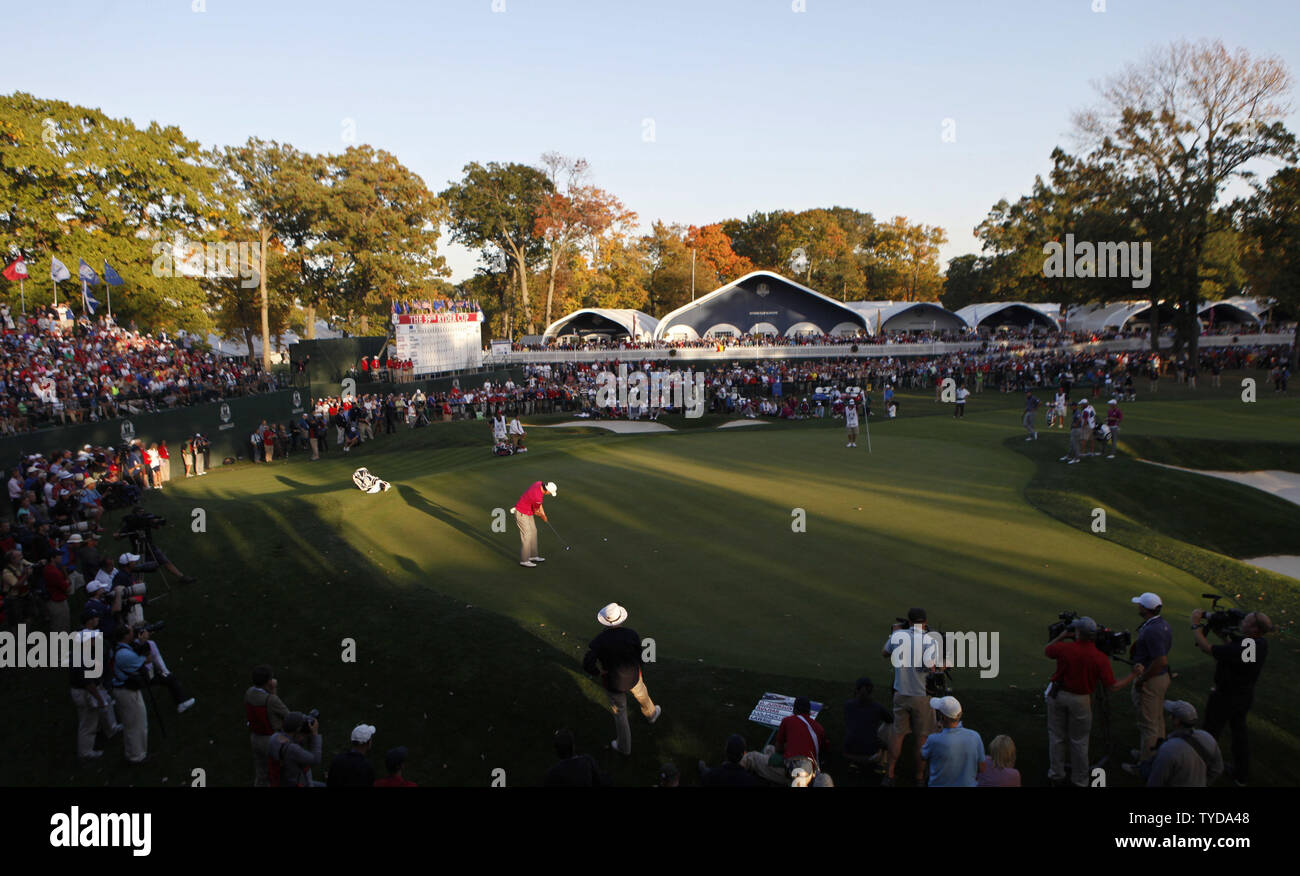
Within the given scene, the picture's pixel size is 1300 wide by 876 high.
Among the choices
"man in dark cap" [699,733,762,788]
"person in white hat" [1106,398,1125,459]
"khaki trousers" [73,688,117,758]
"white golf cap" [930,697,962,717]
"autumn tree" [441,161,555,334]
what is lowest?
"khaki trousers" [73,688,117,758]

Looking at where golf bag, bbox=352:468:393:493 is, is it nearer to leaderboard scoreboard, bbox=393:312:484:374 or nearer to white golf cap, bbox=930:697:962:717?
white golf cap, bbox=930:697:962:717

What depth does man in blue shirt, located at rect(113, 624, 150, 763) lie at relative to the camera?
345 inches

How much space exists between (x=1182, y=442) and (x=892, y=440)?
31.3ft

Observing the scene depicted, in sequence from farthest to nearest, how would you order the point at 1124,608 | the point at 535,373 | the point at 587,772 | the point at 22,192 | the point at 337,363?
1. the point at 535,373
2. the point at 337,363
3. the point at 22,192
4. the point at 1124,608
5. the point at 587,772

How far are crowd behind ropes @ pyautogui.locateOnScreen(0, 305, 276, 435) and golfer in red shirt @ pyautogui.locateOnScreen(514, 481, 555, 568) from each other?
807 inches

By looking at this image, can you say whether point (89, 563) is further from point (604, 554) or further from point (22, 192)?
point (22, 192)

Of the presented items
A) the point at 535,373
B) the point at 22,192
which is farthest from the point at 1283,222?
the point at 22,192

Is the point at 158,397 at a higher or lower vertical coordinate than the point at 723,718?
higher

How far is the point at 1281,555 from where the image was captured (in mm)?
17906

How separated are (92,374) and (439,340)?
59.6ft

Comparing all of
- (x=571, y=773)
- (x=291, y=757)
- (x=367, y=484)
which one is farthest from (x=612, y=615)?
(x=367, y=484)

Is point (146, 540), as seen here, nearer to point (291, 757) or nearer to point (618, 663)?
point (291, 757)

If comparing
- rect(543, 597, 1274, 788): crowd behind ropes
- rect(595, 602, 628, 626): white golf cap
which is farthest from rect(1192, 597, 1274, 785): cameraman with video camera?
rect(595, 602, 628, 626): white golf cap

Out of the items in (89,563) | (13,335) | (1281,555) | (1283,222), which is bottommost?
(1281,555)
